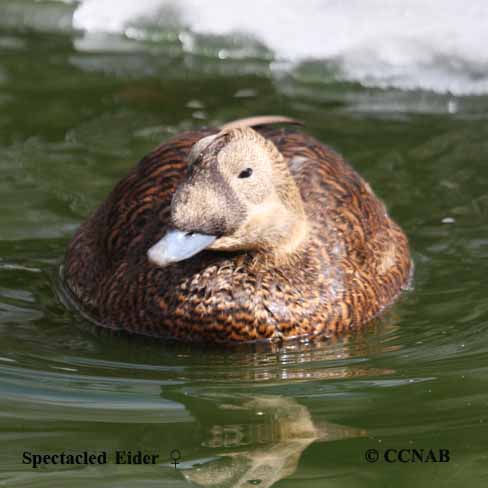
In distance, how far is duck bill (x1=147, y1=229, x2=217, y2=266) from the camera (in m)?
5.81

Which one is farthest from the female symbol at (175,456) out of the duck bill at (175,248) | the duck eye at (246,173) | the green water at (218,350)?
the duck eye at (246,173)

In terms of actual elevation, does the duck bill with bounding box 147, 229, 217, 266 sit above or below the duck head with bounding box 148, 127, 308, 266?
below

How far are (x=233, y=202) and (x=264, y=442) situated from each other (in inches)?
52.5

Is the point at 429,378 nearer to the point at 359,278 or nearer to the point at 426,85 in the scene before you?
the point at 359,278

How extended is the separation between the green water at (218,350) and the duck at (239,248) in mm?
142

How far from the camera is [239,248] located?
640cm

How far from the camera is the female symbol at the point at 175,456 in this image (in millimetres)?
5000

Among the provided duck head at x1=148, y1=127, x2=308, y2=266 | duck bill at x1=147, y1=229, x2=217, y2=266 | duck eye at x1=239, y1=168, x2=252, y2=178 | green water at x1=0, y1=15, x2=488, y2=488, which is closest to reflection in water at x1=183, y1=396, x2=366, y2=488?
green water at x1=0, y1=15, x2=488, y2=488

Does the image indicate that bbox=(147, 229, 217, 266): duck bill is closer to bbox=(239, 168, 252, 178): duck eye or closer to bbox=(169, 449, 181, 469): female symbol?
bbox=(239, 168, 252, 178): duck eye

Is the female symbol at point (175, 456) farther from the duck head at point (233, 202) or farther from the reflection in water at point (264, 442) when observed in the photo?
the duck head at point (233, 202)

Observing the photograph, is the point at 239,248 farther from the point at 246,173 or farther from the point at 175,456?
the point at 175,456

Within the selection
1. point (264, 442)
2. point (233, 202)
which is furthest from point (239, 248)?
point (264, 442)

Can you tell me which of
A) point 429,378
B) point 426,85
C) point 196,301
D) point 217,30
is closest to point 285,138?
point 196,301

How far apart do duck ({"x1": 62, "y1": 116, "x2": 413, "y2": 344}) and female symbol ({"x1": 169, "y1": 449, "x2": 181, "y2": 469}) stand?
104 cm
